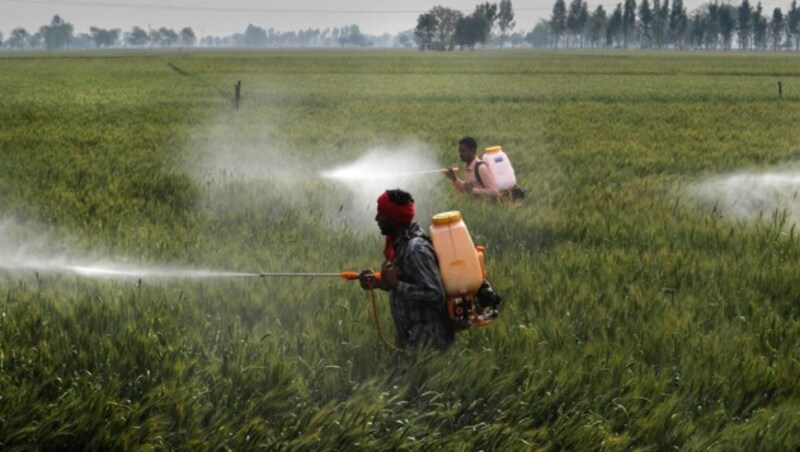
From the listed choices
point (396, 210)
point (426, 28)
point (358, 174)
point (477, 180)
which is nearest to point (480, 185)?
point (477, 180)

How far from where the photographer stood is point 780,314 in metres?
7.07

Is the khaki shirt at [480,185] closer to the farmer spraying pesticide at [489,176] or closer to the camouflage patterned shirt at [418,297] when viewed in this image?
the farmer spraying pesticide at [489,176]

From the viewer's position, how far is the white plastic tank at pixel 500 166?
1023 centimetres

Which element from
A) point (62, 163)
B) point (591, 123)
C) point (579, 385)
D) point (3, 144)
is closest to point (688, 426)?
point (579, 385)

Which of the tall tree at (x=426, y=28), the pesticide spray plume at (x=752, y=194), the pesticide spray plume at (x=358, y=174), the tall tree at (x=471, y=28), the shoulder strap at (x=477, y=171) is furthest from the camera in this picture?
the tall tree at (x=426, y=28)

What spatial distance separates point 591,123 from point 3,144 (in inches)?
620

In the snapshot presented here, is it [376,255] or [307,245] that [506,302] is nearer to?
[376,255]

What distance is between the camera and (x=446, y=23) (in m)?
162

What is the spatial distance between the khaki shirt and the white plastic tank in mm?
60

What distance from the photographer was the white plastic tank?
10234 mm

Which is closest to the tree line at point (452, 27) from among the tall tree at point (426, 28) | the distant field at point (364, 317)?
the tall tree at point (426, 28)

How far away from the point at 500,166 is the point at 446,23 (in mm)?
155780

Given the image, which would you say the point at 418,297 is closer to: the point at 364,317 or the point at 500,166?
the point at 364,317

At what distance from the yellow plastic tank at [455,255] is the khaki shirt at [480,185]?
5353mm
